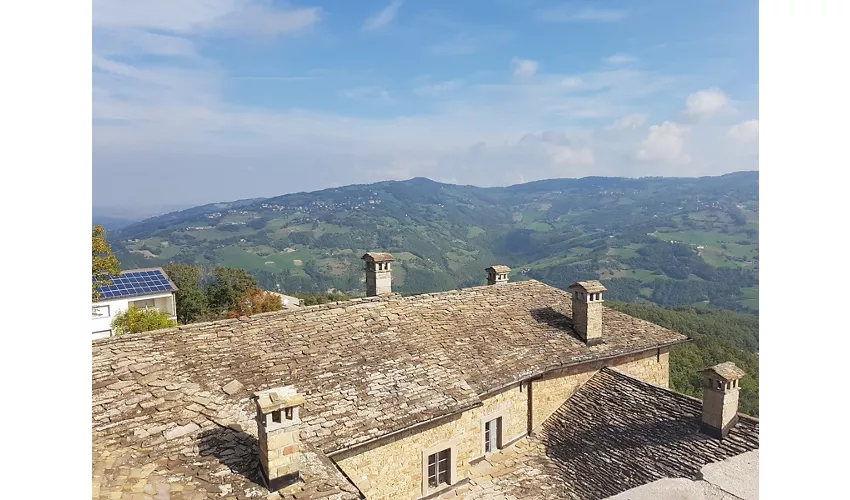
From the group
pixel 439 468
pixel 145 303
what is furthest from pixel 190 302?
pixel 439 468

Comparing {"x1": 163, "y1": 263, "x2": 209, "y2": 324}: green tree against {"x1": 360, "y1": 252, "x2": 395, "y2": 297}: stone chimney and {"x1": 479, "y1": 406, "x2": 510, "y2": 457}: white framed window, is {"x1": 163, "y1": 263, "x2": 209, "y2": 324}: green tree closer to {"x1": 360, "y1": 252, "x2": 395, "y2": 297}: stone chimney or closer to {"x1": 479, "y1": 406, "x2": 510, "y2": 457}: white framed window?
{"x1": 360, "y1": 252, "x2": 395, "y2": 297}: stone chimney

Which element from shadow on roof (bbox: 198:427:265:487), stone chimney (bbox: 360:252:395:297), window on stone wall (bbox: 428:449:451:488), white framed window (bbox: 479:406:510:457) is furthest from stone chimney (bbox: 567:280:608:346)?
shadow on roof (bbox: 198:427:265:487)

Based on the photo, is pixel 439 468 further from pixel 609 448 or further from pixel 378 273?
pixel 378 273

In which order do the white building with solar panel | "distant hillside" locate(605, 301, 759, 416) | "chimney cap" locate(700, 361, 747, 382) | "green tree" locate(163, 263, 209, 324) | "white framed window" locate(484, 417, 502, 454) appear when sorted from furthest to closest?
1. "green tree" locate(163, 263, 209, 324)
2. the white building with solar panel
3. "distant hillside" locate(605, 301, 759, 416)
4. "white framed window" locate(484, 417, 502, 454)
5. "chimney cap" locate(700, 361, 747, 382)

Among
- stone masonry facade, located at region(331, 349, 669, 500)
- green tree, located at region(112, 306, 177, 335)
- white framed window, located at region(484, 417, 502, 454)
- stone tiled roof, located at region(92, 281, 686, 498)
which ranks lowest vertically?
white framed window, located at region(484, 417, 502, 454)

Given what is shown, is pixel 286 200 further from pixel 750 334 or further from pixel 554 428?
pixel 554 428

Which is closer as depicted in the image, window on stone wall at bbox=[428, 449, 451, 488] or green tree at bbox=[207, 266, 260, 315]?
window on stone wall at bbox=[428, 449, 451, 488]
